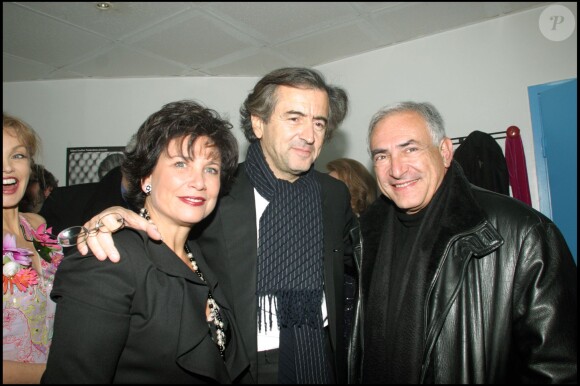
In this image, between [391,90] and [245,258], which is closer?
[245,258]

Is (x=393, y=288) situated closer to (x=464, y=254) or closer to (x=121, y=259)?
(x=464, y=254)

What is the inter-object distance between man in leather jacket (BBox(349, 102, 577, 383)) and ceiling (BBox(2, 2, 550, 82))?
193cm

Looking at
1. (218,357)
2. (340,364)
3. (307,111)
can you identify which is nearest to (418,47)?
(307,111)

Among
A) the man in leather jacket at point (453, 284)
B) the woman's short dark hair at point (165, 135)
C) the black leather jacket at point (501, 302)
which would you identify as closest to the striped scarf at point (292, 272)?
the man in leather jacket at point (453, 284)

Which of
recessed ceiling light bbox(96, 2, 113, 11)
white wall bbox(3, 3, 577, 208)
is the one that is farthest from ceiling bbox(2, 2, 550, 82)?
white wall bbox(3, 3, 577, 208)

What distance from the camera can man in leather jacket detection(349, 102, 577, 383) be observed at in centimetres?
126

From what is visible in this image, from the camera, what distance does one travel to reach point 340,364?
1.79m

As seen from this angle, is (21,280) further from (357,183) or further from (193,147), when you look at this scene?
(357,183)

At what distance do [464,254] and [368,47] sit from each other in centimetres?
308

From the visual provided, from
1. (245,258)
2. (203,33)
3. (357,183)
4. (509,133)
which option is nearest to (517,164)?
(509,133)

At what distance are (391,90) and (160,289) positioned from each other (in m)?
3.39

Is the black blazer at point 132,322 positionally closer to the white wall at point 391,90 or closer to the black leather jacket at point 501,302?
the black leather jacket at point 501,302

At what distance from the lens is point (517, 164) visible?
3.03 m

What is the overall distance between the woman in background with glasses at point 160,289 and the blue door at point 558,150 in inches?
108
